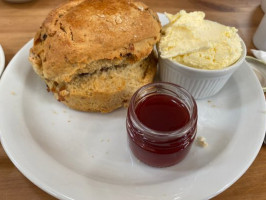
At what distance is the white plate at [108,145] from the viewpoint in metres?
1.16

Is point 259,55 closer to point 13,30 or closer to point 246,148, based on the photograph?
point 246,148

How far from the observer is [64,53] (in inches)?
50.7

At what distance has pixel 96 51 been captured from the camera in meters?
1.29

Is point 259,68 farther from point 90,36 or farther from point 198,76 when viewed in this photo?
point 90,36

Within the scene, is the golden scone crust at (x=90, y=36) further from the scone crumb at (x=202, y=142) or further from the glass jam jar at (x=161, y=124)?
the scone crumb at (x=202, y=142)

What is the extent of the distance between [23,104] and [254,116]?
51.3 inches

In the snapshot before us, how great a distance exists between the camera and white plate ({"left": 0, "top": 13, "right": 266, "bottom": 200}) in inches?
45.8

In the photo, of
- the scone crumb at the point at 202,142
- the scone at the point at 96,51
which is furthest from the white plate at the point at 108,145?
the scone at the point at 96,51

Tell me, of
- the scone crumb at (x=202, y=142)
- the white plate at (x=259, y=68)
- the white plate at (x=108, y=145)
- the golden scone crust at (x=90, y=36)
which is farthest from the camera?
the white plate at (x=259, y=68)

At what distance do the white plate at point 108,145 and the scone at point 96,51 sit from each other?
0.47 feet

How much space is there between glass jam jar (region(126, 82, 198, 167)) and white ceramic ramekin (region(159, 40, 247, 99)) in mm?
185

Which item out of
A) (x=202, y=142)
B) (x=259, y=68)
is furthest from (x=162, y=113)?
(x=259, y=68)

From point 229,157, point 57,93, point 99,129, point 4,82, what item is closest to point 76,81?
point 57,93

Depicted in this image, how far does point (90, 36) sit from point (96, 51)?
84 mm
